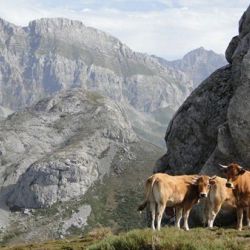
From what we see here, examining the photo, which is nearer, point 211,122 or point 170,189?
point 170,189

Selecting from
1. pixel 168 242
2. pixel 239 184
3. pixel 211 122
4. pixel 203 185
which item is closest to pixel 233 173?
pixel 239 184

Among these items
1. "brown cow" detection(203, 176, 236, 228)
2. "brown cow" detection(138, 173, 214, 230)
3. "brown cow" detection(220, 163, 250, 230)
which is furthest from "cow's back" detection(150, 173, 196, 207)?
"brown cow" detection(220, 163, 250, 230)

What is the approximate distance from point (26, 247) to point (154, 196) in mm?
8594

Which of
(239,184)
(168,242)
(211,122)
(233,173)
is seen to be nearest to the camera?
(168,242)

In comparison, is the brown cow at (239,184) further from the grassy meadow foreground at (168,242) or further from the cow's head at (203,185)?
the grassy meadow foreground at (168,242)

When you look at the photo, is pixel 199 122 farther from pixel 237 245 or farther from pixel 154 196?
pixel 237 245

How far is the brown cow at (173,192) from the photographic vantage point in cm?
2745

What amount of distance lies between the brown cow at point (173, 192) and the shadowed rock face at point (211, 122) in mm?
13338

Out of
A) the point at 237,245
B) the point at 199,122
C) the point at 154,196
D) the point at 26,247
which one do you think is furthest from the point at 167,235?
the point at 199,122

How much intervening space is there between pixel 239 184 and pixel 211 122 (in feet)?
68.7

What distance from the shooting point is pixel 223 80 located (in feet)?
168

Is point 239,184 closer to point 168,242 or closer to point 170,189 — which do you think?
point 170,189

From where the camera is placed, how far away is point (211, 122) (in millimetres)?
48719

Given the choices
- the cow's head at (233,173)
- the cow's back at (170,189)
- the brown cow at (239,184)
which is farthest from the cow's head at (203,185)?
the cow's head at (233,173)
